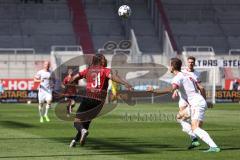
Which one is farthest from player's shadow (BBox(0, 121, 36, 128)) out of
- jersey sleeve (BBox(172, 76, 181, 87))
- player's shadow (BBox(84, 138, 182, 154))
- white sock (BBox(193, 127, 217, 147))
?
white sock (BBox(193, 127, 217, 147))

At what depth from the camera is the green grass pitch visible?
1551cm

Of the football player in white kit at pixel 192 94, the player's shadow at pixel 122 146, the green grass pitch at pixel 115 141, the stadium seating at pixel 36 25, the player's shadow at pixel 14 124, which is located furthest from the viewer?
the stadium seating at pixel 36 25

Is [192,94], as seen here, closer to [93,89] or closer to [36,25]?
[93,89]

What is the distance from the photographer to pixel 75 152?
628 inches

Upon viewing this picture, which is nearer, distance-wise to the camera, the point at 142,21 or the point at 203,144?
the point at 203,144

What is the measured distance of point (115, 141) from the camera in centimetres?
1911

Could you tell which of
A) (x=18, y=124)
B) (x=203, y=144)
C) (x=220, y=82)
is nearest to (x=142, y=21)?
(x=220, y=82)

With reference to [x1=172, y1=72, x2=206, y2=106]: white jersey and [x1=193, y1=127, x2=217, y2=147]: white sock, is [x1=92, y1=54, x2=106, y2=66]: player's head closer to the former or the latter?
[x1=172, y1=72, x2=206, y2=106]: white jersey

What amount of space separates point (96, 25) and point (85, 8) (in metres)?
2.21

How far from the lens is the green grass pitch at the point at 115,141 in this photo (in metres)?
15.5

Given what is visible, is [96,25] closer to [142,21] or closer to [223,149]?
[142,21]

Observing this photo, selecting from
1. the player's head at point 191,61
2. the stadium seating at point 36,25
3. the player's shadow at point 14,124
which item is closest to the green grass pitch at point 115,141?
the player's shadow at point 14,124

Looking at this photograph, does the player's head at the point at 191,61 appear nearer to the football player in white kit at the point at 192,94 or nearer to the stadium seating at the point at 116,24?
the football player in white kit at the point at 192,94

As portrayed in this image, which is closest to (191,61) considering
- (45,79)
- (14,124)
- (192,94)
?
(192,94)
